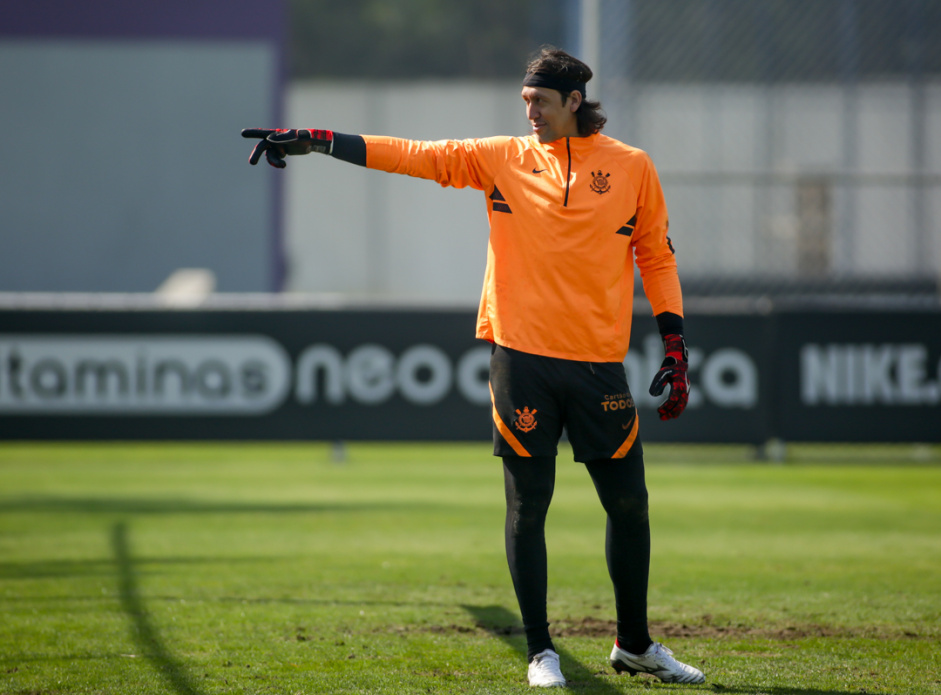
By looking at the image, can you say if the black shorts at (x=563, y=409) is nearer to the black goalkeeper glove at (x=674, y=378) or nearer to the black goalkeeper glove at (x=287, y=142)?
the black goalkeeper glove at (x=674, y=378)

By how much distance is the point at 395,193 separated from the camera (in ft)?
83.1

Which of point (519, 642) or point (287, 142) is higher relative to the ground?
point (287, 142)

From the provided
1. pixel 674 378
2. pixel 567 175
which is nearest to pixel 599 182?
pixel 567 175

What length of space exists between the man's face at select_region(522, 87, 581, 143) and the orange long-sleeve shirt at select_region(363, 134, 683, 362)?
39 millimetres

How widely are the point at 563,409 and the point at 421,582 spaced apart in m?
1.89

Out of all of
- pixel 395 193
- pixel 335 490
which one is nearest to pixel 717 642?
pixel 335 490

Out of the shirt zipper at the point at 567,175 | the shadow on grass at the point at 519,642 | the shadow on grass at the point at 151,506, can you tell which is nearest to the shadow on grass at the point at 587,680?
the shadow on grass at the point at 519,642

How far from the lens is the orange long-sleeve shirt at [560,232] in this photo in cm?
350

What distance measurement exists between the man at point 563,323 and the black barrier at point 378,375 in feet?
18.4

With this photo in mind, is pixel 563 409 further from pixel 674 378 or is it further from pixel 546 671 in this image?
pixel 546 671

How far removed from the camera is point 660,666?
346cm

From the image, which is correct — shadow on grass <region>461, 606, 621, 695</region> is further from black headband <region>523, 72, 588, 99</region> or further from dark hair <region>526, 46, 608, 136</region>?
black headband <region>523, 72, 588, 99</region>

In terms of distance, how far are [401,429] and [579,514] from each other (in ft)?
8.19

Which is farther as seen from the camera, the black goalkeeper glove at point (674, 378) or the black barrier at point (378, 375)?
the black barrier at point (378, 375)
